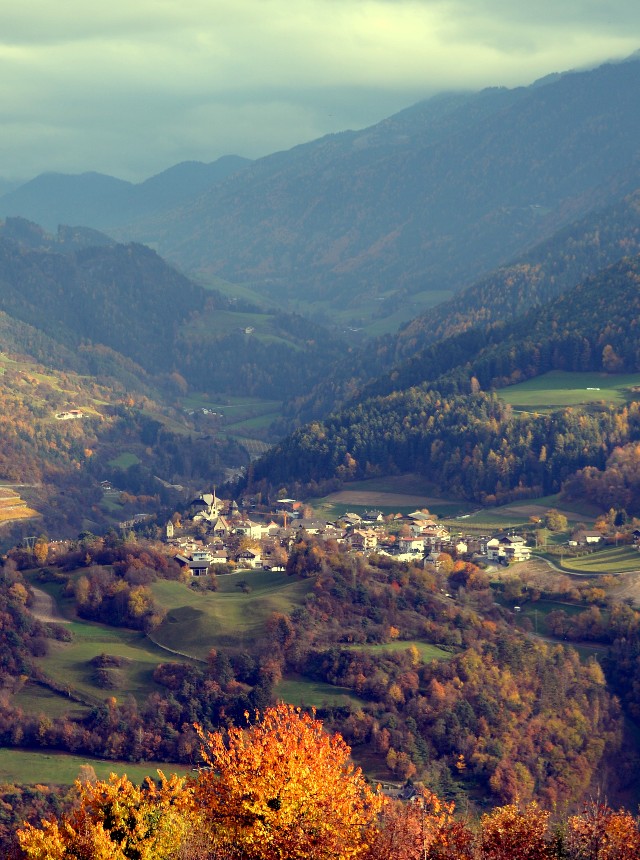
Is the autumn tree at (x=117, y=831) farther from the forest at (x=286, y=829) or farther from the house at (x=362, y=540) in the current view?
the house at (x=362, y=540)

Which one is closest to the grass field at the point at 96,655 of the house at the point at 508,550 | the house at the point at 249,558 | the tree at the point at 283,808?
the house at the point at 249,558

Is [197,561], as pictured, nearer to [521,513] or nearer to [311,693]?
[521,513]

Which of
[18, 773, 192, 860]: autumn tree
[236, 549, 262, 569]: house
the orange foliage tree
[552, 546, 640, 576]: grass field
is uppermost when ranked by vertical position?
[18, 773, 192, 860]: autumn tree

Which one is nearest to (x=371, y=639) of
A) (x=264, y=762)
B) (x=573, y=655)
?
(x=573, y=655)

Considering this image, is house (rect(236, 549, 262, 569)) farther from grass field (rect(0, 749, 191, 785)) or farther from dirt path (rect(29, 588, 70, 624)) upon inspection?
grass field (rect(0, 749, 191, 785))

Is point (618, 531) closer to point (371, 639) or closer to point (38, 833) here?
point (371, 639)

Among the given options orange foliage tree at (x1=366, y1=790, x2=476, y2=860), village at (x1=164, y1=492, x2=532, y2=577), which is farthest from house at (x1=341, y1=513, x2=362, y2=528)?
orange foliage tree at (x1=366, y1=790, x2=476, y2=860)
